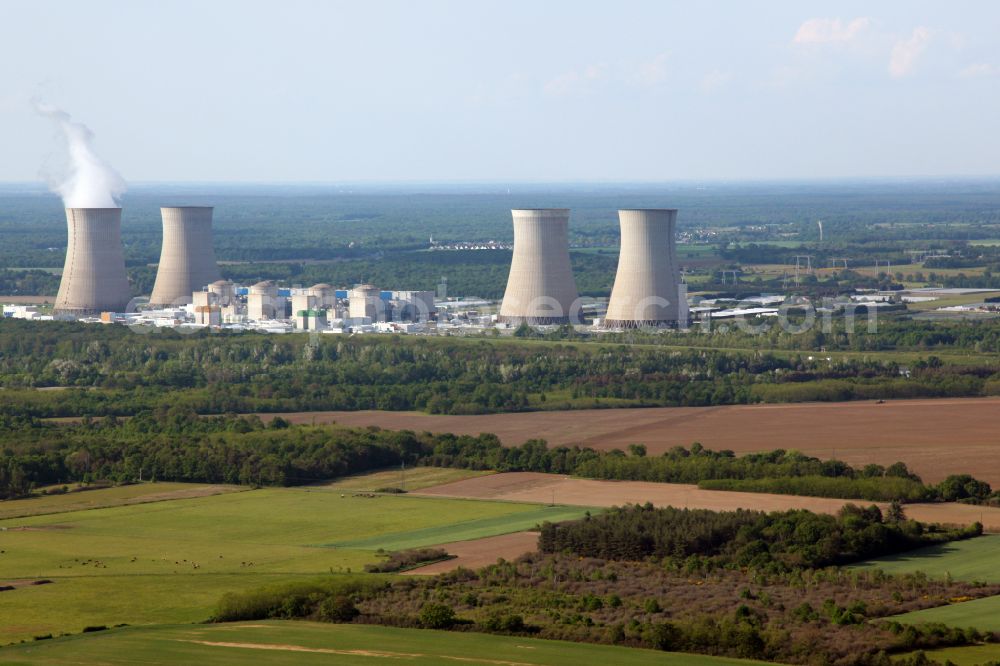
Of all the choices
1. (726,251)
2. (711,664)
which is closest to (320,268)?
(726,251)

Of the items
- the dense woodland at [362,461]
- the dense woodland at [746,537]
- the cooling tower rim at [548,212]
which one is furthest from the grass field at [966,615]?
the cooling tower rim at [548,212]

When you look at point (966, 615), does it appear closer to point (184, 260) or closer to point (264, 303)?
point (264, 303)

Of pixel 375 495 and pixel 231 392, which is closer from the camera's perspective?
pixel 375 495

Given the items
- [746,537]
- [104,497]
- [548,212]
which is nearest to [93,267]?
[548,212]

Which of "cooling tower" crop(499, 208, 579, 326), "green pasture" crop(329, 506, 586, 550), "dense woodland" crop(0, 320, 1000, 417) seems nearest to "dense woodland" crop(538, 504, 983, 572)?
"green pasture" crop(329, 506, 586, 550)

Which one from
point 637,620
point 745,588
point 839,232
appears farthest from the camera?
point 839,232

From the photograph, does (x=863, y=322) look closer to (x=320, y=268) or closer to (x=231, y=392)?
(x=231, y=392)
